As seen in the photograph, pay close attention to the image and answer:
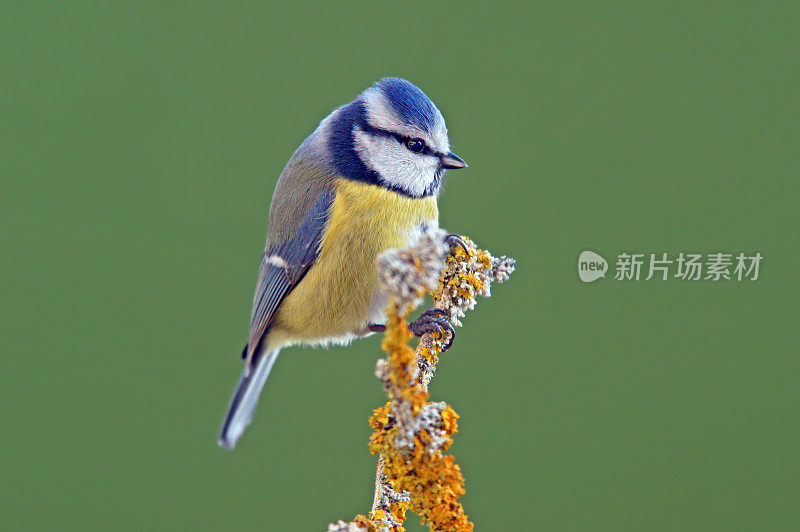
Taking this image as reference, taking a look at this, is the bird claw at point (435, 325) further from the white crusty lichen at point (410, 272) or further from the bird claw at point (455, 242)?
the white crusty lichen at point (410, 272)

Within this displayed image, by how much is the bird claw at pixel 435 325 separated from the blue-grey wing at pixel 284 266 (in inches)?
13.4

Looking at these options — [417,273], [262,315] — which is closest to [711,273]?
[262,315]

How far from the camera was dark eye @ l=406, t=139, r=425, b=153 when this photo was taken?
1.33 meters

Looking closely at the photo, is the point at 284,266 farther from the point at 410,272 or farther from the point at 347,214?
the point at 410,272

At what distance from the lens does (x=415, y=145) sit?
1.34m

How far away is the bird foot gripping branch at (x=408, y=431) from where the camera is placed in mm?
654

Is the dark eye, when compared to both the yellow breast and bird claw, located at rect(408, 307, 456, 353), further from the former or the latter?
bird claw, located at rect(408, 307, 456, 353)

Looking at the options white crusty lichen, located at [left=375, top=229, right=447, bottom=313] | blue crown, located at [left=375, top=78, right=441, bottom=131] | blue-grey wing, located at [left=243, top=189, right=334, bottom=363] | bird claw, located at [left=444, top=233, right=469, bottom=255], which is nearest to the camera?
white crusty lichen, located at [left=375, top=229, right=447, bottom=313]

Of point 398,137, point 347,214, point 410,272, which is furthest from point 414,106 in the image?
point 410,272

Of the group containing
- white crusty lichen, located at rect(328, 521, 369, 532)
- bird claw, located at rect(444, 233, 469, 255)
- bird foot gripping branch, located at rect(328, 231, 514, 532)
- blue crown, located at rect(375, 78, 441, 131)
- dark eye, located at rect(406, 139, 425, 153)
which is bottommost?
white crusty lichen, located at rect(328, 521, 369, 532)

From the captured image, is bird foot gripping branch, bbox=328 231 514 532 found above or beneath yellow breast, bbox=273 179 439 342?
beneath

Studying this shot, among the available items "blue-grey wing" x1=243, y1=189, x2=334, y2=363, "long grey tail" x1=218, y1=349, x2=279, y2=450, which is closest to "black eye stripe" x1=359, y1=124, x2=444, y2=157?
"blue-grey wing" x1=243, y1=189, x2=334, y2=363

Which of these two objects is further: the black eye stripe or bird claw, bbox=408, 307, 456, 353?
the black eye stripe

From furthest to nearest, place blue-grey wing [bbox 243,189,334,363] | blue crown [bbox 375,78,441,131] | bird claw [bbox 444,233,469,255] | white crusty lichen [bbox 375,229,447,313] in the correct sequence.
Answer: blue-grey wing [bbox 243,189,334,363]
blue crown [bbox 375,78,441,131]
bird claw [bbox 444,233,469,255]
white crusty lichen [bbox 375,229,447,313]
